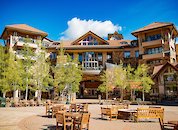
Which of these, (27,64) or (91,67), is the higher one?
(91,67)

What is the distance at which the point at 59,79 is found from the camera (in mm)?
35438

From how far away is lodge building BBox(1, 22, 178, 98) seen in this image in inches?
1698

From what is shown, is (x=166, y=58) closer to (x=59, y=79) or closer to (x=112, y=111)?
(x=59, y=79)

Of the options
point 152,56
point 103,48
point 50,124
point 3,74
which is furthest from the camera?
point 103,48

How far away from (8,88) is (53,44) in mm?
22210

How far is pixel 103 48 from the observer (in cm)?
4791

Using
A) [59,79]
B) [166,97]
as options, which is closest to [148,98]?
[166,97]

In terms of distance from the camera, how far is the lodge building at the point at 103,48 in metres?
43.1

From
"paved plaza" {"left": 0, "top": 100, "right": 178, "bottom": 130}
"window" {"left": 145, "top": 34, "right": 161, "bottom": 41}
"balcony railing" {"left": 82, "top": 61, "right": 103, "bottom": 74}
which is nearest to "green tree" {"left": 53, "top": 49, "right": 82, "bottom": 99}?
"balcony railing" {"left": 82, "top": 61, "right": 103, "bottom": 74}

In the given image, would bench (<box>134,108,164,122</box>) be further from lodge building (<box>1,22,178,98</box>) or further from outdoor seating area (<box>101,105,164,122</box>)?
lodge building (<box>1,22,178,98</box>)

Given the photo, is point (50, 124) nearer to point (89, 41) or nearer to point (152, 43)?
point (152, 43)

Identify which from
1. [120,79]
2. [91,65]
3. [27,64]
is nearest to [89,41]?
[91,65]

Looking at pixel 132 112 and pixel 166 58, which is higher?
pixel 166 58

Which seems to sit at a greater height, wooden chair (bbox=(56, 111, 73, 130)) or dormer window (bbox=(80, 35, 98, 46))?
dormer window (bbox=(80, 35, 98, 46))
